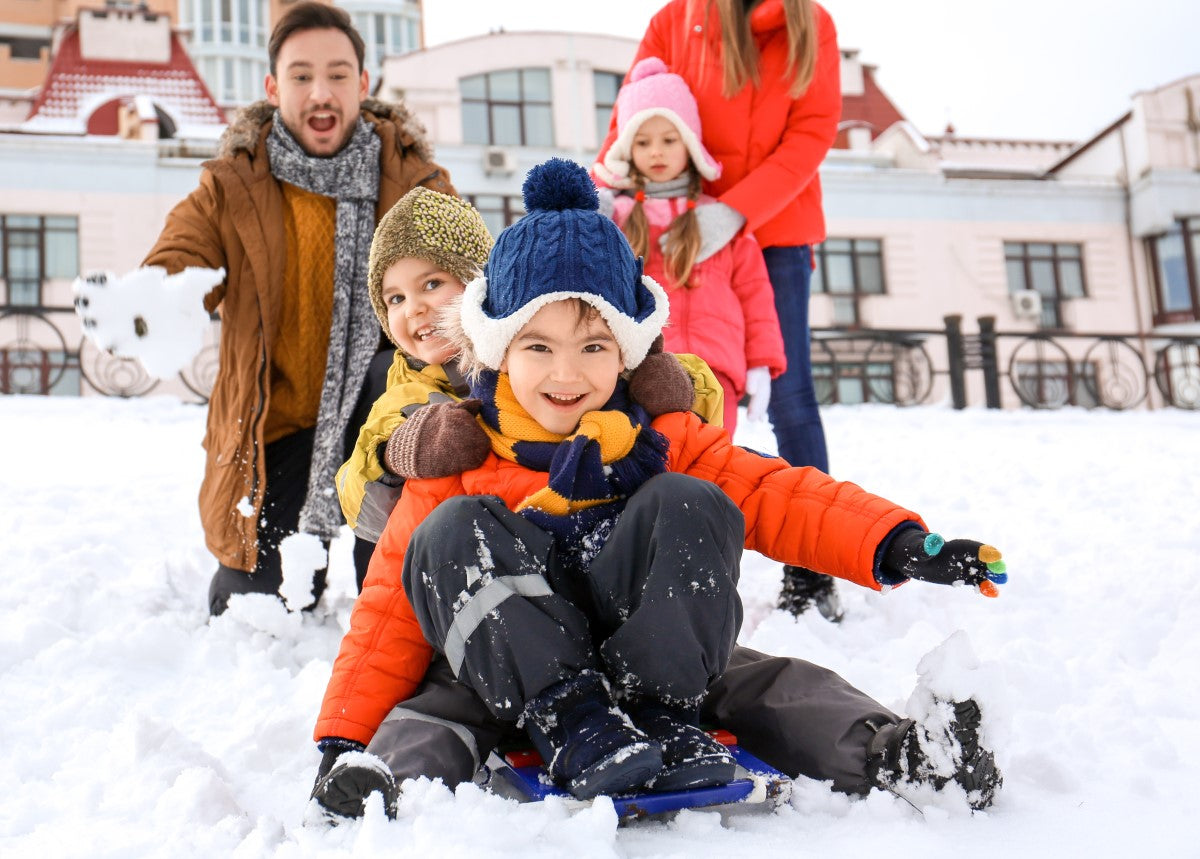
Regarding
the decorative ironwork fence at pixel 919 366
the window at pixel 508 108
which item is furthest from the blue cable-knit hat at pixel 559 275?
the window at pixel 508 108

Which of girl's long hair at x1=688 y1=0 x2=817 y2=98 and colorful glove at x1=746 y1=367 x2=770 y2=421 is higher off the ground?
girl's long hair at x1=688 y1=0 x2=817 y2=98

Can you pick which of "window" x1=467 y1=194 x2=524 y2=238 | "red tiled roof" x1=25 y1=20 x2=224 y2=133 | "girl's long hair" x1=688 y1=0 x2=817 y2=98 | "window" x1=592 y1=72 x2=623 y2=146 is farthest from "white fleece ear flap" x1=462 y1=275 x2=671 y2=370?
"red tiled roof" x1=25 y1=20 x2=224 y2=133

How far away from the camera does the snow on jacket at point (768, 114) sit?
9.10 feet

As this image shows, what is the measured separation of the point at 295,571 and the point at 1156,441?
20.3 feet

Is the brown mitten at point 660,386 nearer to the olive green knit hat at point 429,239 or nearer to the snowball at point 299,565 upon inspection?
the olive green knit hat at point 429,239

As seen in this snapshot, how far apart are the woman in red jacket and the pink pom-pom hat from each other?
29 millimetres

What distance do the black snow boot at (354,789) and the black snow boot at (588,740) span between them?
0.73 feet

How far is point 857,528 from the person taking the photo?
5.03 feet

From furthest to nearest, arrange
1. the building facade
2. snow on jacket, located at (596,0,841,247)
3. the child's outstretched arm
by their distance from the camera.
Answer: the building facade → snow on jacket, located at (596,0,841,247) → the child's outstretched arm

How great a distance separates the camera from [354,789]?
4.29ft

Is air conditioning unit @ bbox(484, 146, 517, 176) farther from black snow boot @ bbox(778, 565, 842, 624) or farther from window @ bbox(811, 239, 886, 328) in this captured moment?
black snow boot @ bbox(778, 565, 842, 624)

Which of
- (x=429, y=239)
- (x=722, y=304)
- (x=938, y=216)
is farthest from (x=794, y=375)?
(x=938, y=216)

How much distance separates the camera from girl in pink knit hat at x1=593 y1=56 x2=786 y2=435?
260 centimetres

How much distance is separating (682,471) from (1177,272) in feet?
64.3
